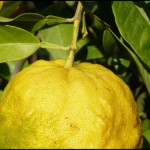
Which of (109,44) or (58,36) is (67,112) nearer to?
(109,44)

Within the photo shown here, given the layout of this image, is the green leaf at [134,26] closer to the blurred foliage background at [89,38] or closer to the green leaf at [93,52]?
the blurred foliage background at [89,38]

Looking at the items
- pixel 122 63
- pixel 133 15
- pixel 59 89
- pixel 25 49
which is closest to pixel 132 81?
pixel 122 63

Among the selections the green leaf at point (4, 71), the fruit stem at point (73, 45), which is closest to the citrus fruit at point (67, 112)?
the fruit stem at point (73, 45)

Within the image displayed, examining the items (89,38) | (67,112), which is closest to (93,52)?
(89,38)

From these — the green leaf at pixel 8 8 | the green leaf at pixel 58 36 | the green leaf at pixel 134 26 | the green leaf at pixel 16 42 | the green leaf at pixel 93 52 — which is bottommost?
the green leaf at pixel 93 52

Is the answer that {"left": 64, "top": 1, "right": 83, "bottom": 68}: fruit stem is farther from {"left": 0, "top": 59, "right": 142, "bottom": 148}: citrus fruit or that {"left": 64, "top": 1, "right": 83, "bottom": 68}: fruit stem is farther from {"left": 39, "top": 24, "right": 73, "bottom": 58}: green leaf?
{"left": 39, "top": 24, "right": 73, "bottom": 58}: green leaf

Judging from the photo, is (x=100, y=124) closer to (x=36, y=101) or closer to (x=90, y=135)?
(x=90, y=135)

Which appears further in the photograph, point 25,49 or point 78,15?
point 78,15
